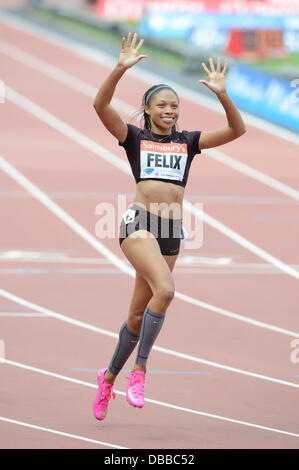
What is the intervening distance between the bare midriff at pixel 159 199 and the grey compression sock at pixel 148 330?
2.29 feet

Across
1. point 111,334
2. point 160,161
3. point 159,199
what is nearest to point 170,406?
point 159,199

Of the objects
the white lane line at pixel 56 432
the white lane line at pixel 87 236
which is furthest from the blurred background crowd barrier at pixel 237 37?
the white lane line at pixel 56 432

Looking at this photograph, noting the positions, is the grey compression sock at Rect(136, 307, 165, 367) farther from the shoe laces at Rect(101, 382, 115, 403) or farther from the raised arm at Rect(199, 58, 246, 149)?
the raised arm at Rect(199, 58, 246, 149)

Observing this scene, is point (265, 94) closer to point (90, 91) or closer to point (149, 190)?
point (90, 91)

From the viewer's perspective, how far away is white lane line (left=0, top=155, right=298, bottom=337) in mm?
11869

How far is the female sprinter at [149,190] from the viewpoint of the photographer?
7762mm

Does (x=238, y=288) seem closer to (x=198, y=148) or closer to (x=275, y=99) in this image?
(x=198, y=148)

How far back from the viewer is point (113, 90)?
307 inches

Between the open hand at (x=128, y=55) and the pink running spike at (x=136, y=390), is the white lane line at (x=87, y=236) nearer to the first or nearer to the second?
the pink running spike at (x=136, y=390)

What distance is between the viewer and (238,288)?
13516mm

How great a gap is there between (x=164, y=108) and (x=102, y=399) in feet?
6.89

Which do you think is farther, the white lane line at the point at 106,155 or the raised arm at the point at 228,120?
the white lane line at the point at 106,155

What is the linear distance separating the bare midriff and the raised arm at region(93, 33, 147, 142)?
1.34ft
